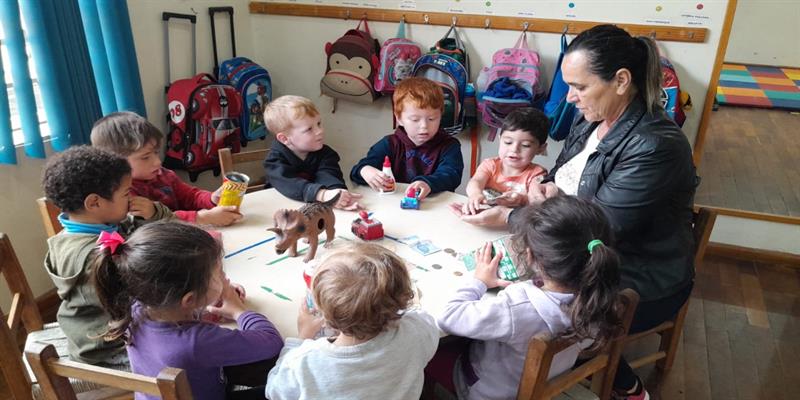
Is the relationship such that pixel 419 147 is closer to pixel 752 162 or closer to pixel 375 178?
pixel 375 178

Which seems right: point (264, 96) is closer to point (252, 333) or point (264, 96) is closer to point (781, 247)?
point (252, 333)

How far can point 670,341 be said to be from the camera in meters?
2.11

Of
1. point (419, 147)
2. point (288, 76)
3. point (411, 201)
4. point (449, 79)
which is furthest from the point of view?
point (288, 76)

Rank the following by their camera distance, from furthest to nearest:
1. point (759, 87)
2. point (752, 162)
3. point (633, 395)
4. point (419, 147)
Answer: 1. point (759, 87)
2. point (752, 162)
3. point (419, 147)
4. point (633, 395)

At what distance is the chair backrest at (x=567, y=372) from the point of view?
3.57ft

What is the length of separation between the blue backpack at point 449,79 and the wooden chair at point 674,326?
143cm

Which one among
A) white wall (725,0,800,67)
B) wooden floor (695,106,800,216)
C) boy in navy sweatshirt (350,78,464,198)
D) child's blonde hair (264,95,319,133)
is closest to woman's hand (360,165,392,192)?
boy in navy sweatshirt (350,78,464,198)

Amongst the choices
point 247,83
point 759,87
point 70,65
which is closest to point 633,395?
point 70,65

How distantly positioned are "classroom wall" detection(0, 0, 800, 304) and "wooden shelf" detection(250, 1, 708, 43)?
4 cm

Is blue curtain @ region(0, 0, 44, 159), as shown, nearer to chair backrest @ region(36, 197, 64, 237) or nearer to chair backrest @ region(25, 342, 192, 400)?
chair backrest @ region(36, 197, 64, 237)

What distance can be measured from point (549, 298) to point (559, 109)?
181 centimetres

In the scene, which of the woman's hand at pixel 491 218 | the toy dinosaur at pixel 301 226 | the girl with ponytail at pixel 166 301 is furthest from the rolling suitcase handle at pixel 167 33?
the girl with ponytail at pixel 166 301

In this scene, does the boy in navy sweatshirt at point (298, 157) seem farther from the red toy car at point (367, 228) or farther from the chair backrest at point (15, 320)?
the chair backrest at point (15, 320)

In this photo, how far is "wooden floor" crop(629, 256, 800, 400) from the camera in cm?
215
